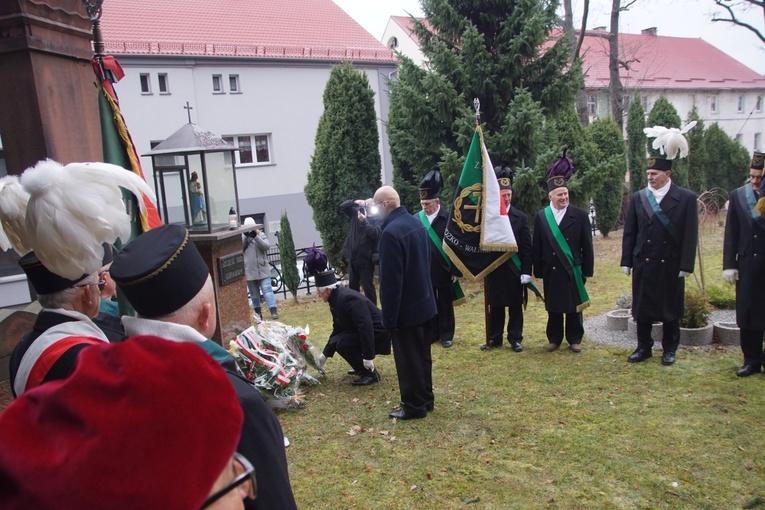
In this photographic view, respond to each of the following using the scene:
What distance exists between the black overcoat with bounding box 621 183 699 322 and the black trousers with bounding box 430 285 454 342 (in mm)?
2243

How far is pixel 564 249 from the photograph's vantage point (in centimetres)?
667

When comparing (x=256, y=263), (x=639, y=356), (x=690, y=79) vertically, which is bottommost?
(x=639, y=356)

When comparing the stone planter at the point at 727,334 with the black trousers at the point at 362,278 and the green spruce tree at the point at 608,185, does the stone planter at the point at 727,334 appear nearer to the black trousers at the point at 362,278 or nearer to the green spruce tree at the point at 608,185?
the black trousers at the point at 362,278

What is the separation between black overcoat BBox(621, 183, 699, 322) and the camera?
19.4 ft

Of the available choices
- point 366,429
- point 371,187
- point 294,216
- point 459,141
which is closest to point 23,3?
point 366,429

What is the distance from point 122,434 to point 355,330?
5.43 metres

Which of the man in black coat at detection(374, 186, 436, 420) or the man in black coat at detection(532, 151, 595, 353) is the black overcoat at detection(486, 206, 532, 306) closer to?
the man in black coat at detection(532, 151, 595, 353)

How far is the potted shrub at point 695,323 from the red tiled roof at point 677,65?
3008 centimetres

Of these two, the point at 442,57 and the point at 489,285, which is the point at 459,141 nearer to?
the point at 442,57

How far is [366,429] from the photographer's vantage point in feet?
16.9

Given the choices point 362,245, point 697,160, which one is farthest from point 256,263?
point 697,160

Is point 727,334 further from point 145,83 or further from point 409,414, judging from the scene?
point 145,83

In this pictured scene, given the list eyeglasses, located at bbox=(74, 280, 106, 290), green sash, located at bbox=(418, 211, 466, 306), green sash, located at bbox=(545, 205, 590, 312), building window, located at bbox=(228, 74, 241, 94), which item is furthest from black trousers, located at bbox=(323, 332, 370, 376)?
building window, located at bbox=(228, 74, 241, 94)

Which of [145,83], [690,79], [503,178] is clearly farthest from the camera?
[690,79]
